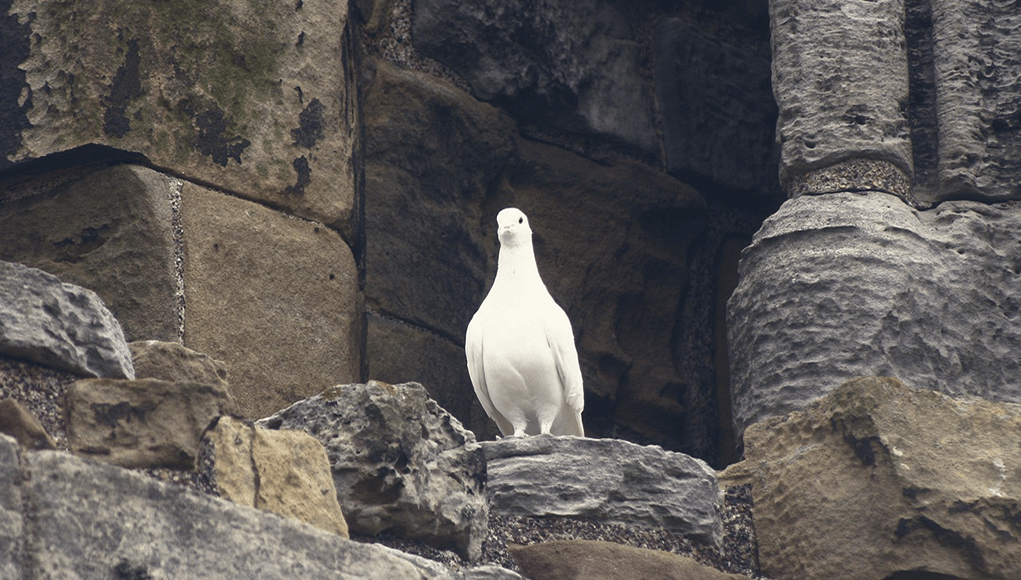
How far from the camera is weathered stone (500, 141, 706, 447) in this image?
5.08 meters

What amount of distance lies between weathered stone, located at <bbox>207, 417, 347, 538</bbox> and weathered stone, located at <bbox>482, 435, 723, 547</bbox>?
1.95ft

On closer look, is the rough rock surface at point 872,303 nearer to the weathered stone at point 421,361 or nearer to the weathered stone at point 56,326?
the weathered stone at point 421,361

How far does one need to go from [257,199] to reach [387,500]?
50.4 inches

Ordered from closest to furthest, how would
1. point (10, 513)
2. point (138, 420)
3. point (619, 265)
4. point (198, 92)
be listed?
point (10, 513) → point (138, 420) → point (198, 92) → point (619, 265)

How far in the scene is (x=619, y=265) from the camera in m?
5.21

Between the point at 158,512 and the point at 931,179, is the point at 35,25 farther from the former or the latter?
the point at 931,179

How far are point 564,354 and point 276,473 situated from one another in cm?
141

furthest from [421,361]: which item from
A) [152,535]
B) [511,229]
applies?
[152,535]

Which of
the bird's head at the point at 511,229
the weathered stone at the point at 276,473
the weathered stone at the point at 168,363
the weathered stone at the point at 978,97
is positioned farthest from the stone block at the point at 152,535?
the weathered stone at the point at 978,97

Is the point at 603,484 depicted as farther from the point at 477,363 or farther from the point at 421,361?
the point at 421,361

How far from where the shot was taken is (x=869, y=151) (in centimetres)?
432

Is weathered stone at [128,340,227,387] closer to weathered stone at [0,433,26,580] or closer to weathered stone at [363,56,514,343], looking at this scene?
weathered stone at [0,433,26,580]

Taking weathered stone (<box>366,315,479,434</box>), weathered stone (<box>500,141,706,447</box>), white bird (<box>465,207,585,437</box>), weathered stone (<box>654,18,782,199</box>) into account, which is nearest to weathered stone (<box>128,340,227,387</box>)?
white bird (<box>465,207,585,437</box>)

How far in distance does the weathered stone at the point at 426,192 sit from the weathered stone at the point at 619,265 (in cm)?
16
